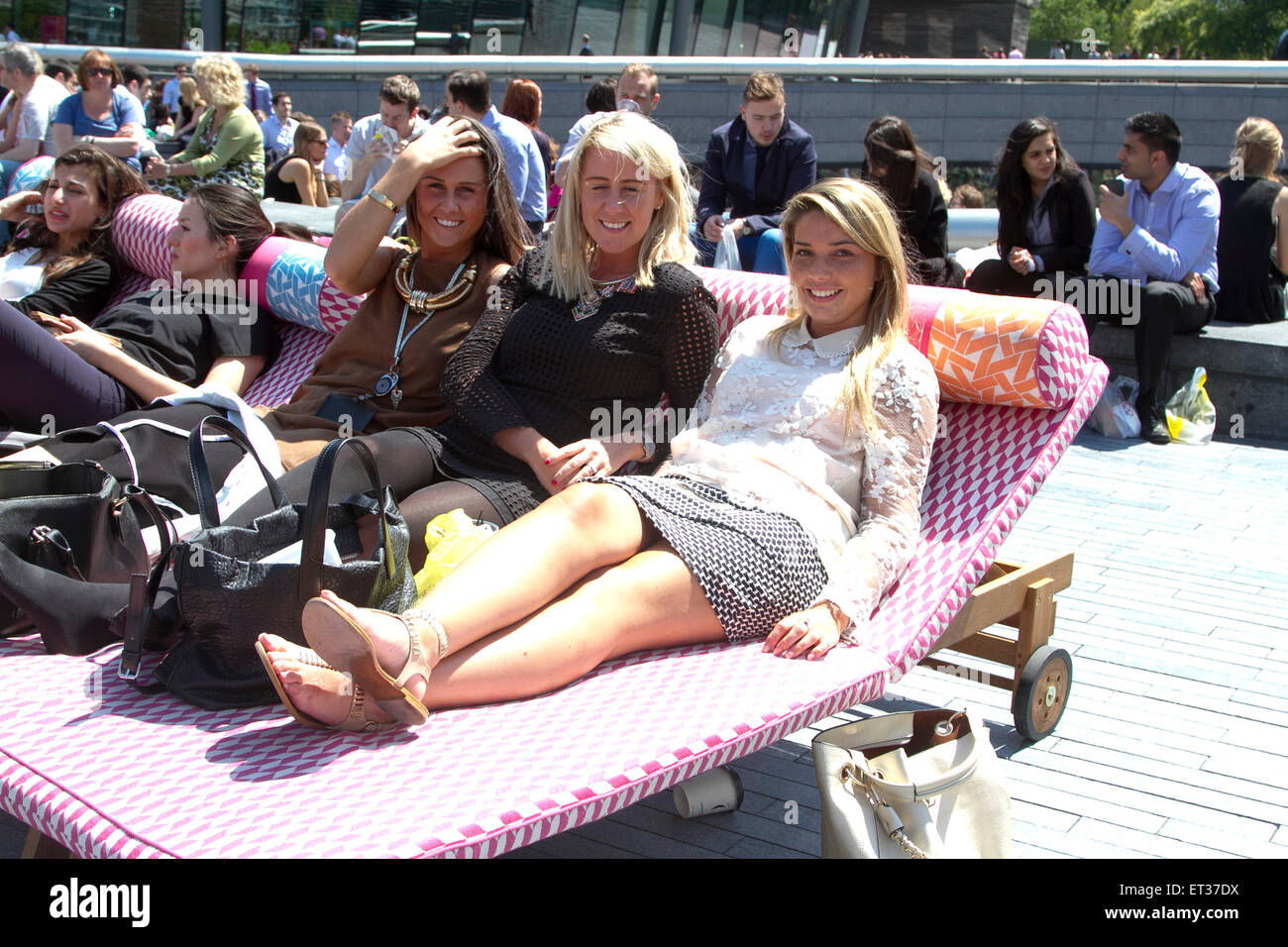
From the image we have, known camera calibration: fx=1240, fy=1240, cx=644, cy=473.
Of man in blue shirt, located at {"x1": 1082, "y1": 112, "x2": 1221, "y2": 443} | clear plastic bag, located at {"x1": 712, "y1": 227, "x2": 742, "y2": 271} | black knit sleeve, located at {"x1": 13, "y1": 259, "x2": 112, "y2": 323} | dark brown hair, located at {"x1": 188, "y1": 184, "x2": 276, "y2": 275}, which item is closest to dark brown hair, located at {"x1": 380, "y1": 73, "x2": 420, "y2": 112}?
clear plastic bag, located at {"x1": 712, "y1": 227, "x2": 742, "y2": 271}

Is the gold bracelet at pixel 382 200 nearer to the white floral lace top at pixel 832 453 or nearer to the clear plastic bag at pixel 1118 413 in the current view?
the white floral lace top at pixel 832 453

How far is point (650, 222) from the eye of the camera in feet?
11.6

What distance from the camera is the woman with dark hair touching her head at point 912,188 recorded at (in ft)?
22.8


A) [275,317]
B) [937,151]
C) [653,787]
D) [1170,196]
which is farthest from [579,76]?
[653,787]

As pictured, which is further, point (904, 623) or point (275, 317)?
point (275, 317)

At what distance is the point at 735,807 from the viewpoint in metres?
3.09

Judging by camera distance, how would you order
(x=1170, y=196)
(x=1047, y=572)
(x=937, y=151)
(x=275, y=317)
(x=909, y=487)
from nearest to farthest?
(x=909, y=487)
(x=1047, y=572)
(x=275, y=317)
(x=1170, y=196)
(x=937, y=151)

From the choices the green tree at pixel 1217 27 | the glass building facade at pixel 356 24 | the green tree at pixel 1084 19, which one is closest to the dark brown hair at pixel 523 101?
the glass building facade at pixel 356 24

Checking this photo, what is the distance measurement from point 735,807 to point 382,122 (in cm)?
705

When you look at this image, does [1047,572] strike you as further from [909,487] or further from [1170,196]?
[1170,196]

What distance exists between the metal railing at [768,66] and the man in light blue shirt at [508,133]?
7482 millimetres

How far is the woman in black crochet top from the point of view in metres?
3.40

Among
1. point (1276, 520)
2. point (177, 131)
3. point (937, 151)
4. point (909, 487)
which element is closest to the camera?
point (909, 487)

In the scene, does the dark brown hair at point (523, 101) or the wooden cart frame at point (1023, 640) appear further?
the dark brown hair at point (523, 101)
